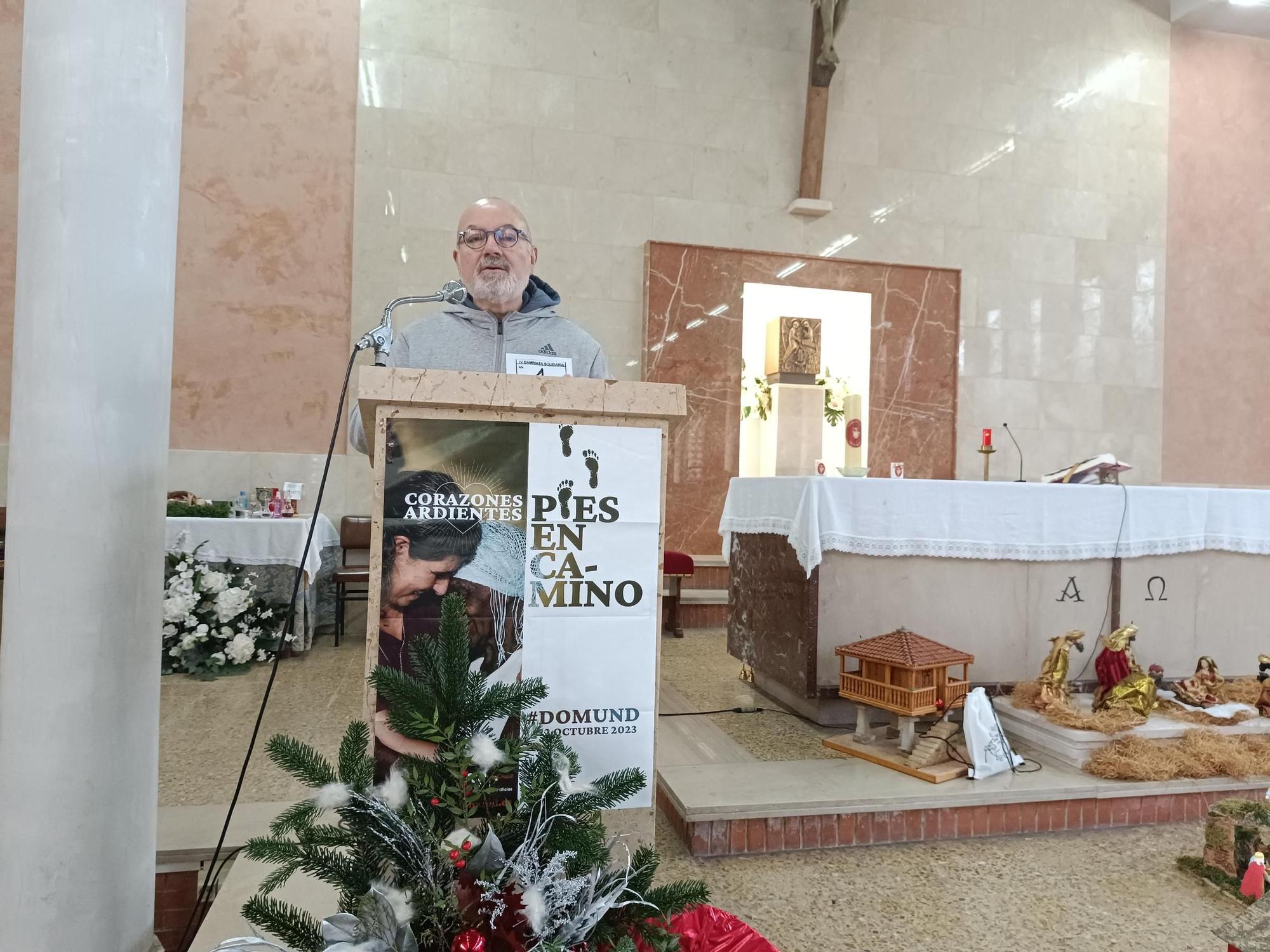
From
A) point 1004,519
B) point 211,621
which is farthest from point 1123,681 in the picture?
point 211,621

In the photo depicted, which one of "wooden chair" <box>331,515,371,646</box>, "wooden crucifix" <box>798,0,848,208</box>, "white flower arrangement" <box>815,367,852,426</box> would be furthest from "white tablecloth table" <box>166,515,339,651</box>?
"wooden crucifix" <box>798,0,848,208</box>

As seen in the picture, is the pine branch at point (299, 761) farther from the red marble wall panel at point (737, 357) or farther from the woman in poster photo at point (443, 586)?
the red marble wall panel at point (737, 357)

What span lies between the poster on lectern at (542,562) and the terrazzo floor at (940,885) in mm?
929

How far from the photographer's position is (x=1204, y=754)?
2896 millimetres

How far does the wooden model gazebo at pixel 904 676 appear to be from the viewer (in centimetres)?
291

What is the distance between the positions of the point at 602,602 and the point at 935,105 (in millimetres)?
7752

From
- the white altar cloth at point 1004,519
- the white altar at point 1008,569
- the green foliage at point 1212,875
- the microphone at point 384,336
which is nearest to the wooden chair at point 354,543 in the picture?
the white altar at point 1008,569

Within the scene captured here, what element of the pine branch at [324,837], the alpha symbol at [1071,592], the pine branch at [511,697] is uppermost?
the pine branch at [511,697]

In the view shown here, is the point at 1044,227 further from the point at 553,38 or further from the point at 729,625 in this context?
the point at 729,625

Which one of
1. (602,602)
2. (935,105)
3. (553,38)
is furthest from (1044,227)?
(602,602)

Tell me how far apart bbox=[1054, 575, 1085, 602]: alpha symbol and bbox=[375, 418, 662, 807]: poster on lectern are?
281 cm

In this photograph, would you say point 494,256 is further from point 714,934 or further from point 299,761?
point 714,934

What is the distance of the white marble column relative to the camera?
1.46 m

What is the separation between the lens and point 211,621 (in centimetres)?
468
